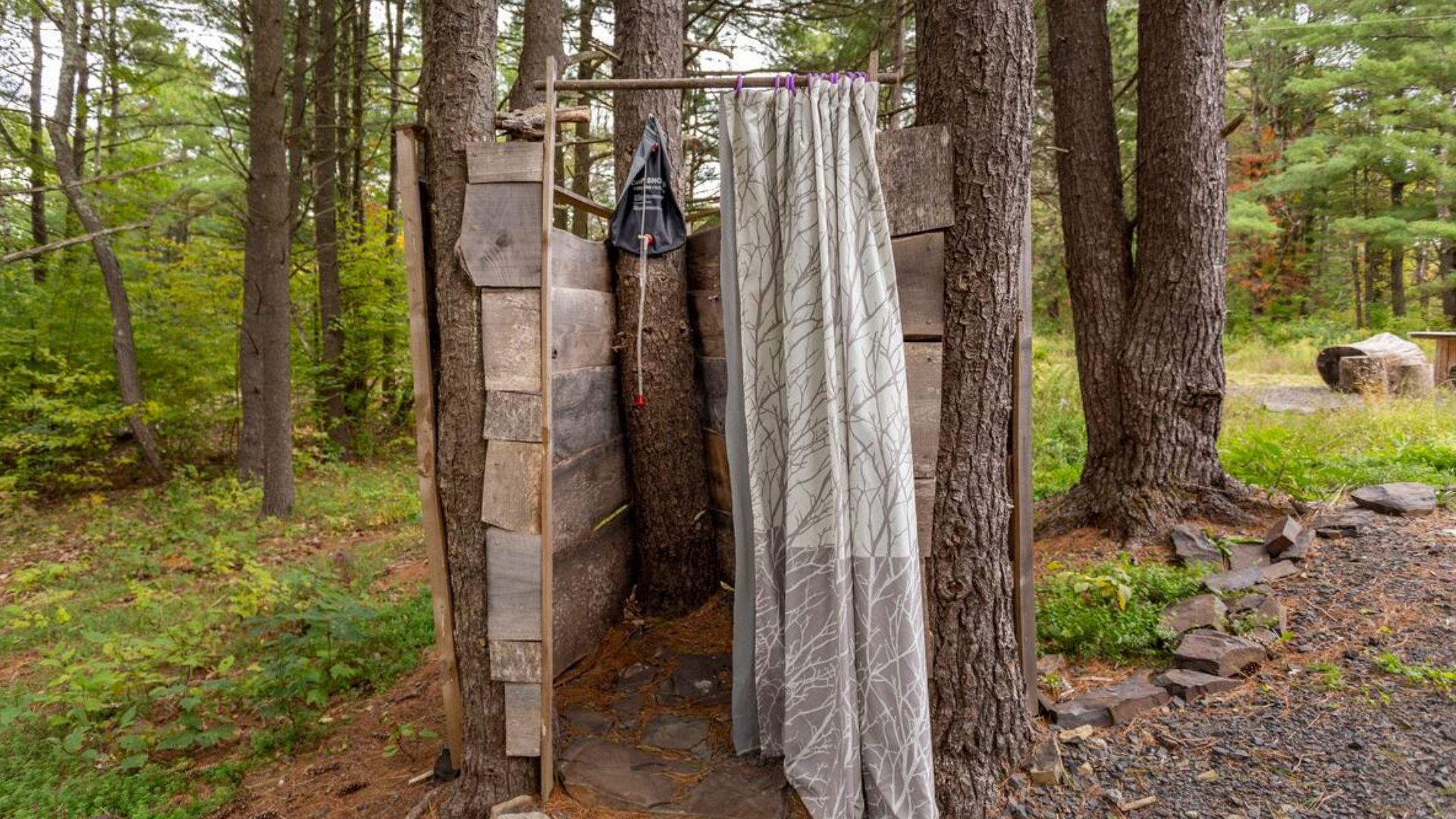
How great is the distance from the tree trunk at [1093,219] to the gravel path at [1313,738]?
128cm

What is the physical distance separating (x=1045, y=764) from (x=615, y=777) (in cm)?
132

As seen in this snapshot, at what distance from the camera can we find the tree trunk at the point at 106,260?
698cm

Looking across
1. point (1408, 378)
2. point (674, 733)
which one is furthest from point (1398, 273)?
point (674, 733)

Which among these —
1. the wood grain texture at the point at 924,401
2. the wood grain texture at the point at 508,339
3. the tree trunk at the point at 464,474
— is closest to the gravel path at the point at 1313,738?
the wood grain texture at the point at 924,401

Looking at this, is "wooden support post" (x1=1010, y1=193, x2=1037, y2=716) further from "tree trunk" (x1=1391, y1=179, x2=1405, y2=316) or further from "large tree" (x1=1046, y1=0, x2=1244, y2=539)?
"tree trunk" (x1=1391, y1=179, x2=1405, y2=316)

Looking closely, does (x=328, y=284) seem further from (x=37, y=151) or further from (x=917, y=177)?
(x=917, y=177)

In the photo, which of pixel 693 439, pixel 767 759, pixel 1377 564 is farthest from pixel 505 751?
pixel 1377 564

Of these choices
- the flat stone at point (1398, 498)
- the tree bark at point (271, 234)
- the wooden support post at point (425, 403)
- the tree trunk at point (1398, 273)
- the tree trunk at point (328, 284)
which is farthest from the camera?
the tree trunk at point (1398, 273)

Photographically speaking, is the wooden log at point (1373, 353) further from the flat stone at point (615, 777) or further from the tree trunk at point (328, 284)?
the tree trunk at point (328, 284)

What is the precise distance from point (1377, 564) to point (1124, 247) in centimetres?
183

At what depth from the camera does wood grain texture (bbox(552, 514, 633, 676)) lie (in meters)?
2.80

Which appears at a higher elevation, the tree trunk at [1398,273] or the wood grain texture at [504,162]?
the tree trunk at [1398,273]

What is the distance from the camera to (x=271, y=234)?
632 cm

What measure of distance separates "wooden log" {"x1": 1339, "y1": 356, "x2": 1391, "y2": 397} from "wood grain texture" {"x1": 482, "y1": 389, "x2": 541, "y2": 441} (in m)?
8.21
